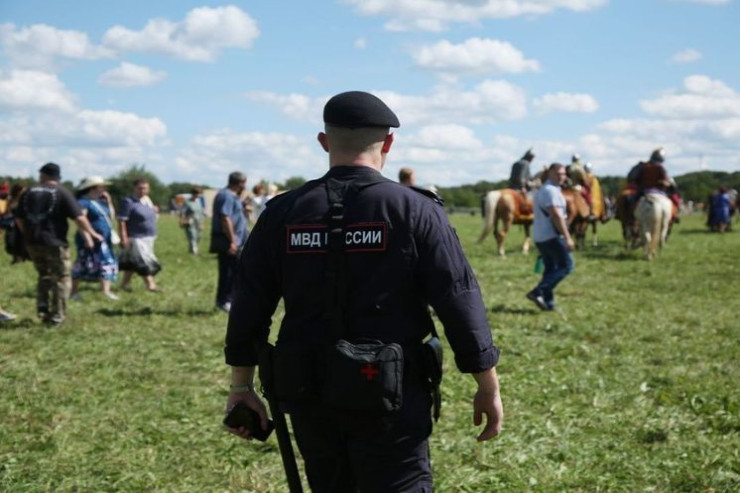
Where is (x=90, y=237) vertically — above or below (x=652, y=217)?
below

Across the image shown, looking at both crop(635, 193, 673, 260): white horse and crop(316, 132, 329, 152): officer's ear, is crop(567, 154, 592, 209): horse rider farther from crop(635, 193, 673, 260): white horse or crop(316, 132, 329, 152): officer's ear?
crop(316, 132, 329, 152): officer's ear

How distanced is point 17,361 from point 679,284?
10.7 m

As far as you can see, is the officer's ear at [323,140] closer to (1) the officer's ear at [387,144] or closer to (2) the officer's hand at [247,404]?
(1) the officer's ear at [387,144]

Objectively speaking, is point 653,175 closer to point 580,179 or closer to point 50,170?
point 580,179

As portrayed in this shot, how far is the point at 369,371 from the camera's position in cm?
271

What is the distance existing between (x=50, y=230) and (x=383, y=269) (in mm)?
7924

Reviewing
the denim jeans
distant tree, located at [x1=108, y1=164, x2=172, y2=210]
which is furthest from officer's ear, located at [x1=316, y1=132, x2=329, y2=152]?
distant tree, located at [x1=108, y1=164, x2=172, y2=210]

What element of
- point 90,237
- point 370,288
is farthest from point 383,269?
point 90,237

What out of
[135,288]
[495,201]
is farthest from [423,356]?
[495,201]

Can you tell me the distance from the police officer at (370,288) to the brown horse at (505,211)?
699 inches

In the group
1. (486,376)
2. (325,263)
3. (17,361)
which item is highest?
(325,263)

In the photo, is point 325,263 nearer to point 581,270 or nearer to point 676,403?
point 676,403

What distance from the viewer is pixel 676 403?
6441 millimetres

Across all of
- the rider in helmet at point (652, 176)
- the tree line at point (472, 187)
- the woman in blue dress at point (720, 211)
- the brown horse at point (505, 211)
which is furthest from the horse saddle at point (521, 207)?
the tree line at point (472, 187)
